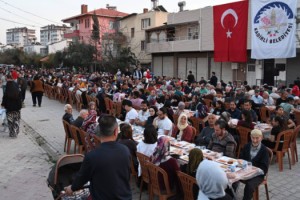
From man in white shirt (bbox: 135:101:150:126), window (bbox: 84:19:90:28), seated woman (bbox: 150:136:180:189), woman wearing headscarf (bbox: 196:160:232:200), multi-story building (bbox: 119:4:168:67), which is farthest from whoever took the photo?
window (bbox: 84:19:90:28)

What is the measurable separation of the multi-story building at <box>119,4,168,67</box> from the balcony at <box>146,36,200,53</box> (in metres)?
3.71

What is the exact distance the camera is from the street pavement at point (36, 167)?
626 cm

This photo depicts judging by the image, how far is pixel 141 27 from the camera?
40.3m

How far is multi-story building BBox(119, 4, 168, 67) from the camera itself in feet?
129

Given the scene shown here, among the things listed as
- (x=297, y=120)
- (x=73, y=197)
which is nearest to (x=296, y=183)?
(x=297, y=120)

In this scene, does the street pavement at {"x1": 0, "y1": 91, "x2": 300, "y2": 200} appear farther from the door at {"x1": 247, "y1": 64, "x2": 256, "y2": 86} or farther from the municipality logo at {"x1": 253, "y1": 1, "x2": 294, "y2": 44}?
the door at {"x1": 247, "y1": 64, "x2": 256, "y2": 86}

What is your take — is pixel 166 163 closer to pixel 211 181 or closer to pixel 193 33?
pixel 211 181

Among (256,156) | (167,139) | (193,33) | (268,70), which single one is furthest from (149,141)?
(193,33)

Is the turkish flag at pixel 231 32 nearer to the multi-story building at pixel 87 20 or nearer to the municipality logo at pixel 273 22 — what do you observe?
the municipality logo at pixel 273 22

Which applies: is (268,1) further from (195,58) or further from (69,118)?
(69,118)

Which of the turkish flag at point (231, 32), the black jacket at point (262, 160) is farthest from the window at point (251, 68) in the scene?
the black jacket at point (262, 160)

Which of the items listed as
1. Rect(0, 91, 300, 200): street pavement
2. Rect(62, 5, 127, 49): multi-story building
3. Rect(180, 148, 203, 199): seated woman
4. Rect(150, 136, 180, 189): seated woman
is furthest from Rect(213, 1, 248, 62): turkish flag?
Rect(62, 5, 127, 49): multi-story building

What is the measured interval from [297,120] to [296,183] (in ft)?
12.2

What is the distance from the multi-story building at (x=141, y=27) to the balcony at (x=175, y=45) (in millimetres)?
3711
